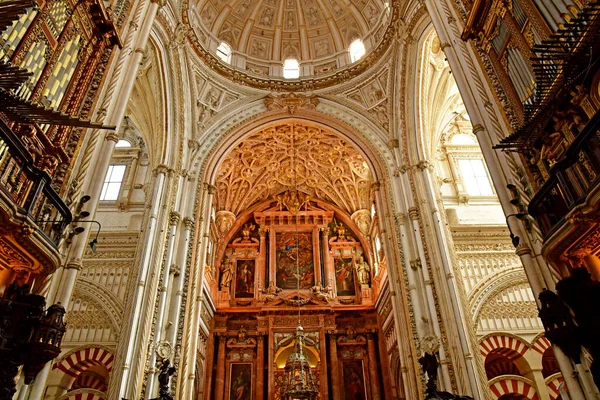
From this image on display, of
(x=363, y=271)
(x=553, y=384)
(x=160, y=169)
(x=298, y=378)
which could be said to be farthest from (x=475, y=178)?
(x=160, y=169)

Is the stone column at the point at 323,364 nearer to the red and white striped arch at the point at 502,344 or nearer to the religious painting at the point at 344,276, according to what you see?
the religious painting at the point at 344,276

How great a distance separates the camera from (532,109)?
7.11m

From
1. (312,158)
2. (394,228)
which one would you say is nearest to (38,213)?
(394,228)

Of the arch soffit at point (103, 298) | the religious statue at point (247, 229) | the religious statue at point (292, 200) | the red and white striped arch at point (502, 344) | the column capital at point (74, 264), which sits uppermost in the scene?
the religious statue at point (292, 200)

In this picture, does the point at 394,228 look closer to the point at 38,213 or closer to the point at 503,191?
the point at 503,191

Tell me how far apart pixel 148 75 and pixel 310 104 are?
6.84 m

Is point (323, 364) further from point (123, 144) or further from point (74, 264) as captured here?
point (74, 264)

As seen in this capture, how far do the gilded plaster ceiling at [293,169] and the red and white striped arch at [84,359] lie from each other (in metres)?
9.91

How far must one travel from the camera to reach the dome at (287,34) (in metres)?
18.9

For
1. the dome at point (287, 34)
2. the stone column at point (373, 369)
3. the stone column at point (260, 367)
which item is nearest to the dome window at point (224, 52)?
the dome at point (287, 34)

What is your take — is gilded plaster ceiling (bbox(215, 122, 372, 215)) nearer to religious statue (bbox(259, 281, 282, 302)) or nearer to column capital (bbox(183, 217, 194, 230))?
religious statue (bbox(259, 281, 282, 302))

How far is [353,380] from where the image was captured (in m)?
20.1

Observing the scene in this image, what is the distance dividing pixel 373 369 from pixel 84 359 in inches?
495

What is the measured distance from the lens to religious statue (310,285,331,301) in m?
21.7
